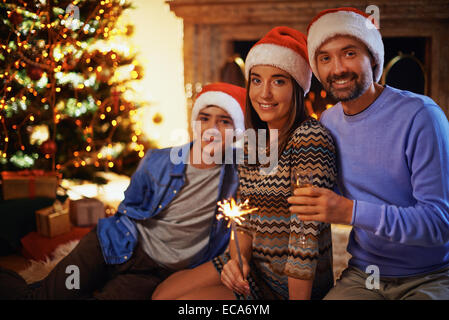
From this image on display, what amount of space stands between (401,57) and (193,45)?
195 cm

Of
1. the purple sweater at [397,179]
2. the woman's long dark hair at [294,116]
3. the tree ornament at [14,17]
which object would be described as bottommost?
the purple sweater at [397,179]

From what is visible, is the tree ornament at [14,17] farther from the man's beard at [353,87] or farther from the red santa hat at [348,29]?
the man's beard at [353,87]

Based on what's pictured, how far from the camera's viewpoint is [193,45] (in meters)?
3.46

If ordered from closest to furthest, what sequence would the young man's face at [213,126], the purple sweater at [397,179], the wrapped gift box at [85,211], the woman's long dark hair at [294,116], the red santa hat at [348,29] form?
the purple sweater at [397,179] < the red santa hat at [348,29] < the woman's long dark hair at [294,116] < the young man's face at [213,126] < the wrapped gift box at [85,211]

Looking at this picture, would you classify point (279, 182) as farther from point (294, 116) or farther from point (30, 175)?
point (30, 175)

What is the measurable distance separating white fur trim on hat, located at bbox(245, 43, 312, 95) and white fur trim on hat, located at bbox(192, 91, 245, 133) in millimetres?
321

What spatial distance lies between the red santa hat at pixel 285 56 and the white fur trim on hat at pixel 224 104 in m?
0.29

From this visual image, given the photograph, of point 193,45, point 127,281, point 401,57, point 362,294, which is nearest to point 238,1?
point 193,45

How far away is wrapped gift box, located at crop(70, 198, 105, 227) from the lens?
7.99ft

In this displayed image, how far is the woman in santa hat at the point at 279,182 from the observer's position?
104 centimetres

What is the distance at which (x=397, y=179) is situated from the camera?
1012 millimetres

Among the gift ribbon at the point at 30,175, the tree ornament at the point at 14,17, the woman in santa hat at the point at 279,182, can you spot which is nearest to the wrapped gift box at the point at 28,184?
the gift ribbon at the point at 30,175

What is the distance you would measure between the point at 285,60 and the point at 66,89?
2.08 meters

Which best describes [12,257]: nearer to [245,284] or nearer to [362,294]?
[245,284]
